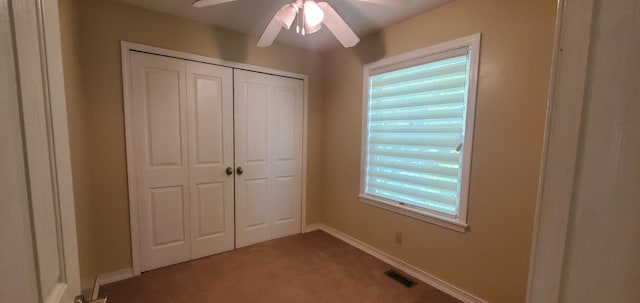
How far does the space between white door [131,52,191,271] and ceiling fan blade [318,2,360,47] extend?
59.0 inches

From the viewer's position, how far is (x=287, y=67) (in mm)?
2953

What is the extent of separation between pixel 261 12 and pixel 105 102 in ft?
4.99

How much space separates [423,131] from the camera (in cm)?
218

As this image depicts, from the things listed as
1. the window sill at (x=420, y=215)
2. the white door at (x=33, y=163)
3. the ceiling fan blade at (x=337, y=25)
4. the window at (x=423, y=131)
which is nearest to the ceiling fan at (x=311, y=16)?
the ceiling fan blade at (x=337, y=25)

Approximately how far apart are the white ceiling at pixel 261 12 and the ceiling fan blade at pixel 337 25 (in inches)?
13.7

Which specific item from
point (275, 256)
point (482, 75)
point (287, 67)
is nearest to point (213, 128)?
point (287, 67)

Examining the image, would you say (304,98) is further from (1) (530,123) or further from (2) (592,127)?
(2) (592,127)

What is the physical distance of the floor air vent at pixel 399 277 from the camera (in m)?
2.16

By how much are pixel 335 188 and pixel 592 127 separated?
284 cm

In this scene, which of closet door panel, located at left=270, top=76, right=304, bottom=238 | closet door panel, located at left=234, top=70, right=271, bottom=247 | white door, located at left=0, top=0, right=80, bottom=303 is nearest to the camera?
white door, located at left=0, top=0, right=80, bottom=303

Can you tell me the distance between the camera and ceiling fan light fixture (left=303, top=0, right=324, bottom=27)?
1525 millimetres

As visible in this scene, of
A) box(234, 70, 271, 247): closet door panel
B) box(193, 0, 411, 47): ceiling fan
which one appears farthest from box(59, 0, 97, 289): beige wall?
box(234, 70, 271, 247): closet door panel

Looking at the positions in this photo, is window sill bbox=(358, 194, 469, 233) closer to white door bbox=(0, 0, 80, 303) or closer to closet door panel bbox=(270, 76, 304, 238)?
closet door panel bbox=(270, 76, 304, 238)

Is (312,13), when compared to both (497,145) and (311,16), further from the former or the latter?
(497,145)
